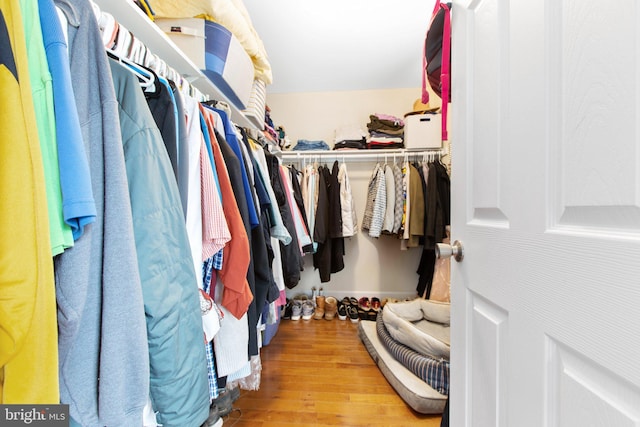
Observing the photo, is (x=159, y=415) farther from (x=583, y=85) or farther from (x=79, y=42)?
(x=583, y=85)

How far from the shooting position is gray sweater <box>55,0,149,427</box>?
396mm

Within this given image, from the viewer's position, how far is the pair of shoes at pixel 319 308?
89.1 inches

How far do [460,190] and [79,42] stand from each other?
0.90 meters

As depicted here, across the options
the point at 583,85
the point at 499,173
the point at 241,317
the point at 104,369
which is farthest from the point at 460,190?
the point at 104,369

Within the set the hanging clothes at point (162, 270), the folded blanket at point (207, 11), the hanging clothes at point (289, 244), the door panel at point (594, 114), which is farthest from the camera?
the hanging clothes at point (289, 244)

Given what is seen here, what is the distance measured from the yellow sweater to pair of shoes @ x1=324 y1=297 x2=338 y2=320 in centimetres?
207

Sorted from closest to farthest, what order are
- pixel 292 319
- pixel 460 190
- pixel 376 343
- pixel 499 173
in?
pixel 499 173
pixel 460 190
pixel 376 343
pixel 292 319

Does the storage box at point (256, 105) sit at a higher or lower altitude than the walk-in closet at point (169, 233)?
higher

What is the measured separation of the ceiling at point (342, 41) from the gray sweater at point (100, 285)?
57.7 inches

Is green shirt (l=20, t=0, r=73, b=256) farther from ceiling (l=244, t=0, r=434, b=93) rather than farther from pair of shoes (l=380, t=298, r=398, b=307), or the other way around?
pair of shoes (l=380, t=298, r=398, b=307)

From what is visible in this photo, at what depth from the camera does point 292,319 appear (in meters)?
2.22

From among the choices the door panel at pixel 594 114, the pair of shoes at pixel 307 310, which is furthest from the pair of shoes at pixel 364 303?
the door panel at pixel 594 114

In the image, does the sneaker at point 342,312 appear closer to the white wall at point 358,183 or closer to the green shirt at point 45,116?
the white wall at point 358,183

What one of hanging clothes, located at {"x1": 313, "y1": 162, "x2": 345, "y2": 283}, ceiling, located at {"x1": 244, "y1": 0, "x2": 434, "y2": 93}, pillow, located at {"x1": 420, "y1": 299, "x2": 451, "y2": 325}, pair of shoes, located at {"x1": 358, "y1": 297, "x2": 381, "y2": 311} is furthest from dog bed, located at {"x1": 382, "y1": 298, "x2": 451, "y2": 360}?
ceiling, located at {"x1": 244, "y1": 0, "x2": 434, "y2": 93}
